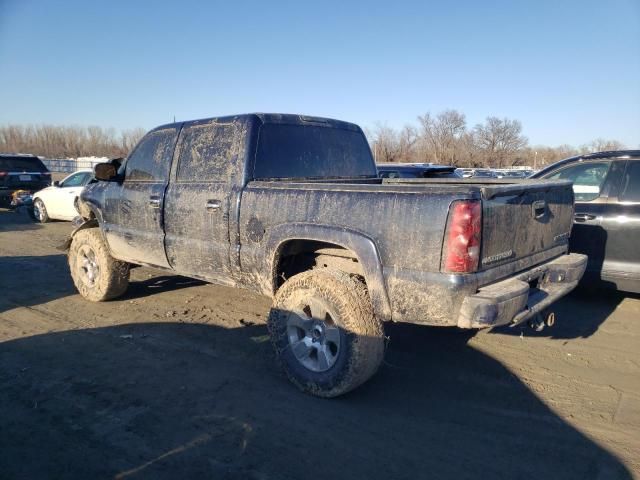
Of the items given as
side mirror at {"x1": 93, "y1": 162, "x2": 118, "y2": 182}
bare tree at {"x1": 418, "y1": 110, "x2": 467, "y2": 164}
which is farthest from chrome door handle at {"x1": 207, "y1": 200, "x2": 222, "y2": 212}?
bare tree at {"x1": 418, "y1": 110, "x2": 467, "y2": 164}

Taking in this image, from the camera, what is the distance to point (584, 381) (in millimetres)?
3693

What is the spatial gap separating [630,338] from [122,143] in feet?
256

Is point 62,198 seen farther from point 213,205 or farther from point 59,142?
point 59,142

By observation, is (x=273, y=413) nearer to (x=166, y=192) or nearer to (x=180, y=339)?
(x=180, y=339)

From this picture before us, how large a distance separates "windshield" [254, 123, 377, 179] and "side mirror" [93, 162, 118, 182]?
214 cm

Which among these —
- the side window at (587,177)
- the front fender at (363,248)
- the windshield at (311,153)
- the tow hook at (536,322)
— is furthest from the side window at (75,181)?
the tow hook at (536,322)

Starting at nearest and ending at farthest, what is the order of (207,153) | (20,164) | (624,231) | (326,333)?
1. (326,333)
2. (207,153)
3. (624,231)
4. (20,164)

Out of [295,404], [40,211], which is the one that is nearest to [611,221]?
A: [295,404]

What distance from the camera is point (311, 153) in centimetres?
454

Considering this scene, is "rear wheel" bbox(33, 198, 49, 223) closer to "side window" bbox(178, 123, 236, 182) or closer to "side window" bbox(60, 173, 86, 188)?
"side window" bbox(60, 173, 86, 188)

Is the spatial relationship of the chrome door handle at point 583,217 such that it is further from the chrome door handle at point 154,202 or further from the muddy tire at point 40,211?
the muddy tire at point 40,211

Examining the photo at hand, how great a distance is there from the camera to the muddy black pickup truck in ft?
9.56

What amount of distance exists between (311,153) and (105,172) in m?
2.41

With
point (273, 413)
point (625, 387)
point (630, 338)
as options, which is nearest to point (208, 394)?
point (273, 413)
